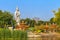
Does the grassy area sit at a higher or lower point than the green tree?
lower

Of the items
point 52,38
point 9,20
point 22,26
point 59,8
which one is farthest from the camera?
point 9,20

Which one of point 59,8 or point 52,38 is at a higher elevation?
point 59,8

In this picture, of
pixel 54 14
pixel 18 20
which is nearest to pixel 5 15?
pixel 18 20

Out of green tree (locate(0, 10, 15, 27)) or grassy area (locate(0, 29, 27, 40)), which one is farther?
green tree (locate(0, 10, 15, 27))

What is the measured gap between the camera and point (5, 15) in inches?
1508

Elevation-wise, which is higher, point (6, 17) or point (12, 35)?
point (6, 17)

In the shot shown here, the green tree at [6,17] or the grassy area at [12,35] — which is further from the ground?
the green tree at [6,17]

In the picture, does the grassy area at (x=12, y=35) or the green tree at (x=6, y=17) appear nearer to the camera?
the grassy area at (x=12, y=35)

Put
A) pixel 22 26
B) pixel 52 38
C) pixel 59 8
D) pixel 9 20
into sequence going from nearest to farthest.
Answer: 1. pixel 52 38
2. pixel 22 26
3. pixel 59 8
4. pixel 9 20

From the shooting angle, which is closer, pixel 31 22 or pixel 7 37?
pixel 7 37

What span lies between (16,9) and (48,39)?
16456mm

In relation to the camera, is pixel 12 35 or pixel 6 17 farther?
pixel 6 17

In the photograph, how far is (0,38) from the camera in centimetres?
1573

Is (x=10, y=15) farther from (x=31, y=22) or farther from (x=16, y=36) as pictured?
(x=16, y=36)
